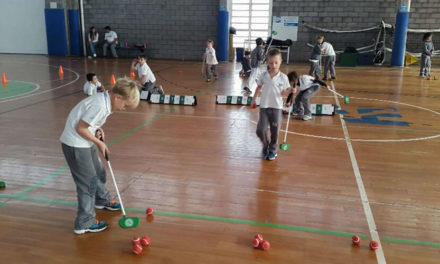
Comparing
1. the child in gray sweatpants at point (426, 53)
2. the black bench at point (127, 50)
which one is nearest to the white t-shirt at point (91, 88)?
the black bench at point (127, 50)

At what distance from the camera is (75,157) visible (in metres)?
3.78

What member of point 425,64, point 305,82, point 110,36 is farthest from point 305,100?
point 110,36

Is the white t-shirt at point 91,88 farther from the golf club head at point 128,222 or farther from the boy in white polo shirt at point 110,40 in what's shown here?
the boy in white polo shirt at point 110,40

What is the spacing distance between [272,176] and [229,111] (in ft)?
14.3

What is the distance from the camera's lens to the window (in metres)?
21.5

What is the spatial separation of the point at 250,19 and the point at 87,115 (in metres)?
19.4

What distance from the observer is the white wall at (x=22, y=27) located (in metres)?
23.4

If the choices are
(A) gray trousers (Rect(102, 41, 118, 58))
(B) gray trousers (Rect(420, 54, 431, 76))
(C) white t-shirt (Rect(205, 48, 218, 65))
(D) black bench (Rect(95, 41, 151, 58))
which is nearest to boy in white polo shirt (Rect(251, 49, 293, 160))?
(C) white t-shirt (Rect(205, 48, 218, 65))

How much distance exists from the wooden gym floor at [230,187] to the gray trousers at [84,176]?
8.3 inches

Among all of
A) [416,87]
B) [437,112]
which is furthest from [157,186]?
[416,87]

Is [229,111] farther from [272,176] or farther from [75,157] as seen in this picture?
[75,157]

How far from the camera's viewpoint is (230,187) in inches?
210

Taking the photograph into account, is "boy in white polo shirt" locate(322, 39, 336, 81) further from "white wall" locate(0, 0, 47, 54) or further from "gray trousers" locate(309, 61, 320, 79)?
"white wall" locate(0, 0, 47, 54)

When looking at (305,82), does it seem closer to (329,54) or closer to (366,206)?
(366,206)
